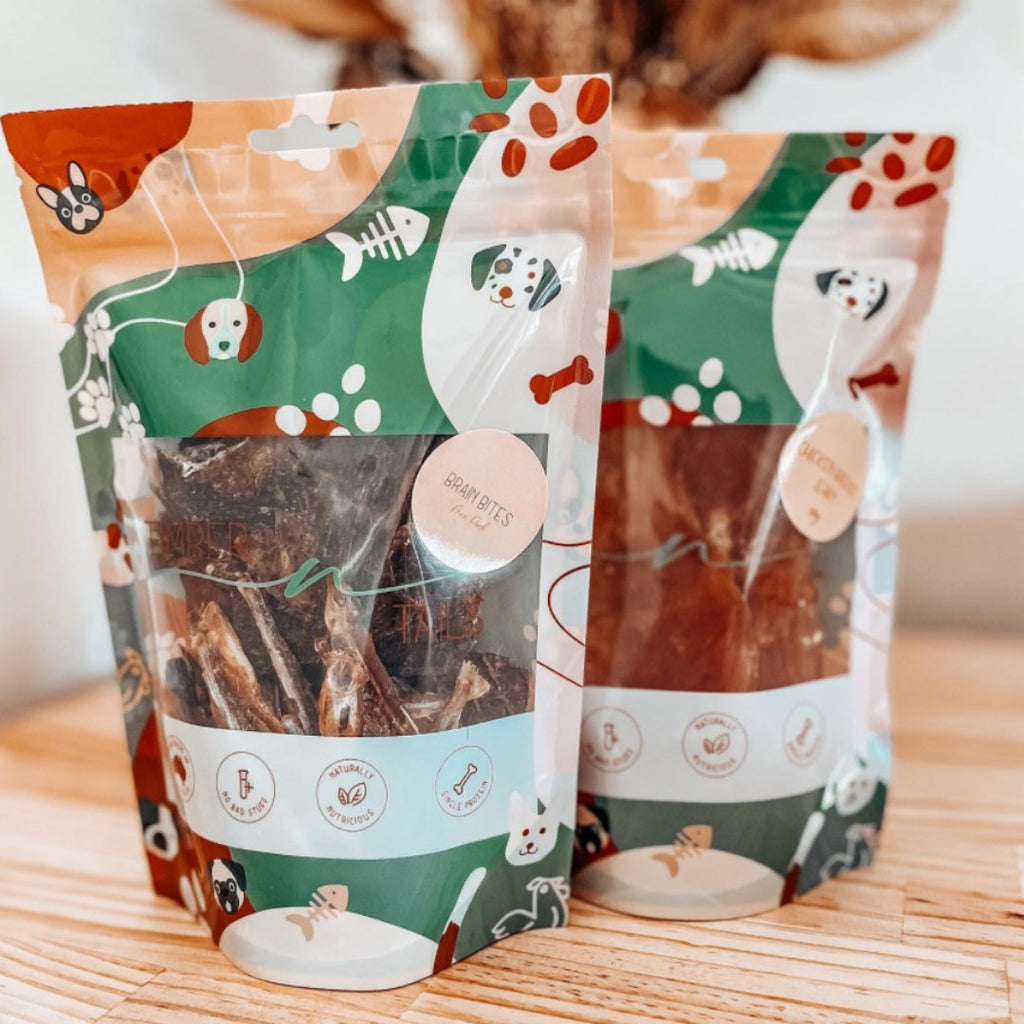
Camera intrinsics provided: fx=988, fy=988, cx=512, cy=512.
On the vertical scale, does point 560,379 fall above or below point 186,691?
above

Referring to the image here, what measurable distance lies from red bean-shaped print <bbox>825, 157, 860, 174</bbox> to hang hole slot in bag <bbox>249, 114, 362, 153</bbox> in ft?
0.77

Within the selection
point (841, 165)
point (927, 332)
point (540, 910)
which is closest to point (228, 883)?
point (540, 910)

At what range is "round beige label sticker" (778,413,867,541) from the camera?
51cm

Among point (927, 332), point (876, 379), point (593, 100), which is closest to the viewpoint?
point (593, 100)

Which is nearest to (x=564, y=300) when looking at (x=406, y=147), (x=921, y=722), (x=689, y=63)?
(x=406, y=147)

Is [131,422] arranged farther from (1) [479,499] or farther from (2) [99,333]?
(1) [479,499]

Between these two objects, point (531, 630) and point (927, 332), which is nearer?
point (531, 630)

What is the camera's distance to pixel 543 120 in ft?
A: 1.39

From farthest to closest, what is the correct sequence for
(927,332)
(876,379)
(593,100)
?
(927,332) < (876,379) < (593,100)

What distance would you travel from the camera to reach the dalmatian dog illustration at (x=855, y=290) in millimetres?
506

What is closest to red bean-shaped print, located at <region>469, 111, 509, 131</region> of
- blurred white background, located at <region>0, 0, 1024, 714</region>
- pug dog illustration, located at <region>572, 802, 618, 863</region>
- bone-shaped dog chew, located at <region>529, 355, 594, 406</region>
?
bone-shaped dog chew, located at <region>529, 355, 594, 406</region>

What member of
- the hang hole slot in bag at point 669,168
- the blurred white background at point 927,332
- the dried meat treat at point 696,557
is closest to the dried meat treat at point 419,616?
the dried meat treat at point 696,557

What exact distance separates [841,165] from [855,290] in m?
0.06

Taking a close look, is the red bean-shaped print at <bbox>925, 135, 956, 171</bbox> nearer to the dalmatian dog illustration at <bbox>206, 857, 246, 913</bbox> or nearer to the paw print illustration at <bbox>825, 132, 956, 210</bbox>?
the paw print illustration at <bbox>825, 132, 956, 210</bbox>
